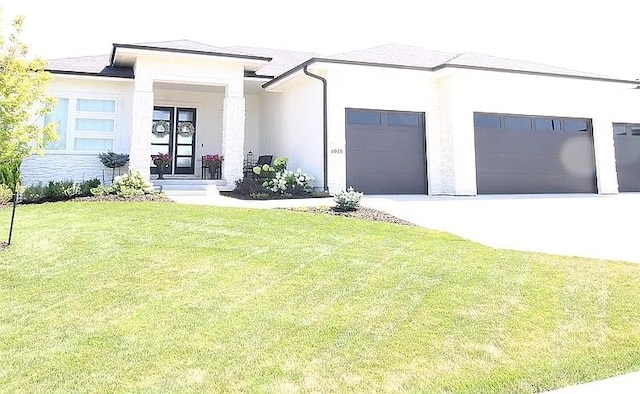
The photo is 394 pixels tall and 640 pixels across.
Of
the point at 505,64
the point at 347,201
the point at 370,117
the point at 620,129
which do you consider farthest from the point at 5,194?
the point at 620,129

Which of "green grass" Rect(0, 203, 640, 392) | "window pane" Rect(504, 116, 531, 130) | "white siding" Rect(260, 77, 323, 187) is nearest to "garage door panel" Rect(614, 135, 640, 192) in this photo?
"window pane" Rect(504, 116, 531, 130)

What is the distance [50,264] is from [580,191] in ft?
54.3

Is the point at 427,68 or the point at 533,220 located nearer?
the point at 533,220

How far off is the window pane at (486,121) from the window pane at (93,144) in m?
12.4

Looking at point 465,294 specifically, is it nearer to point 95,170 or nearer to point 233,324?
point 233,324

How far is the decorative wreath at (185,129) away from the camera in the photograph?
16.2m

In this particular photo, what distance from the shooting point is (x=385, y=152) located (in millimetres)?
13461

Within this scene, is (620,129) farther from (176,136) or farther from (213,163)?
(176,136)

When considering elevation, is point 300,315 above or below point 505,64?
below

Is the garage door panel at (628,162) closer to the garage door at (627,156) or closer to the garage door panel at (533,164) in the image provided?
the garage door at (627,156)

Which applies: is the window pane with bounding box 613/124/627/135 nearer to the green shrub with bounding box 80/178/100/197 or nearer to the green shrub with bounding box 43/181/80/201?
the green shrub with bounding box 80/178/100/197

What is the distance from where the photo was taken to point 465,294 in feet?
14.4

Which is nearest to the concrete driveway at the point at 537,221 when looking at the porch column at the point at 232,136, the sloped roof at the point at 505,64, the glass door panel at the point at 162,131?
the sloped roof at the point at 505,64

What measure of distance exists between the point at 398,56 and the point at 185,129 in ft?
27.3
